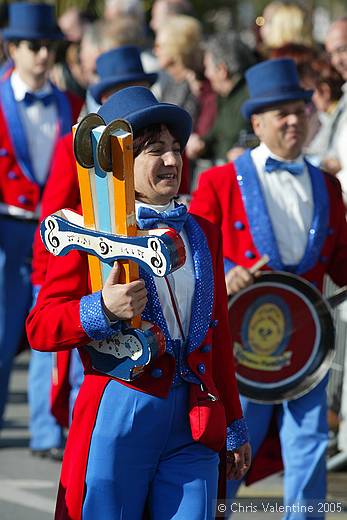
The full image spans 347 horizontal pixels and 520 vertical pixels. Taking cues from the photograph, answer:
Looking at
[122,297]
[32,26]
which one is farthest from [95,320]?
[32,26]

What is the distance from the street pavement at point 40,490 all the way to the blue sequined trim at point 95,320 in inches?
80.8

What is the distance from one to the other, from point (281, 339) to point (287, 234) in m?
0.44

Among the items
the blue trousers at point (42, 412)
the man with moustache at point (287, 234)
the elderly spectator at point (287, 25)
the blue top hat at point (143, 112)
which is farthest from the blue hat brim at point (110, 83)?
the elderly spectator at point (287, 25)

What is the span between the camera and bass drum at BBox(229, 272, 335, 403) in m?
6.20

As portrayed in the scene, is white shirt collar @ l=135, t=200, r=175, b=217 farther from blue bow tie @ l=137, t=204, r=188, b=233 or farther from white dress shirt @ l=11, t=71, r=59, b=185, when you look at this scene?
white dress shirt @ l=11, t=71, r=59, b=185

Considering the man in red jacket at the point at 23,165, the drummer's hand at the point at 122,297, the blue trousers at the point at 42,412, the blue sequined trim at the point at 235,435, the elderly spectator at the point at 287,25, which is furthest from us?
the elderly spectator at the point at 287,25

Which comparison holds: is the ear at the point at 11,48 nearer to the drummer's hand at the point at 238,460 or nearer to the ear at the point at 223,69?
the ear at the point at 223,69

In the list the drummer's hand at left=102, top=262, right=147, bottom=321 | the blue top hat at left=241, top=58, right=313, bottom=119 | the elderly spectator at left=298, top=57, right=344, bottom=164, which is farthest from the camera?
the elderly spectator at left=298, top=57, right=344, bottom=164

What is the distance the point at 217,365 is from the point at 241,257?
1539 millimetres

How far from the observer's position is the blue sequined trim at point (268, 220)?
6.24 m

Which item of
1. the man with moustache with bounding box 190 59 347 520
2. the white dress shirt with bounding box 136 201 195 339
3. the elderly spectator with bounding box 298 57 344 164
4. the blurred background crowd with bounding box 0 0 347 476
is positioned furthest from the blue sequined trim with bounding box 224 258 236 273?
the elderly spectator with bounding box 298 57 344 164

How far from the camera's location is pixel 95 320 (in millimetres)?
4328

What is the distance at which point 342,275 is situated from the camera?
6.40 meters

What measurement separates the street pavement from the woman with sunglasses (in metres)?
1.72
